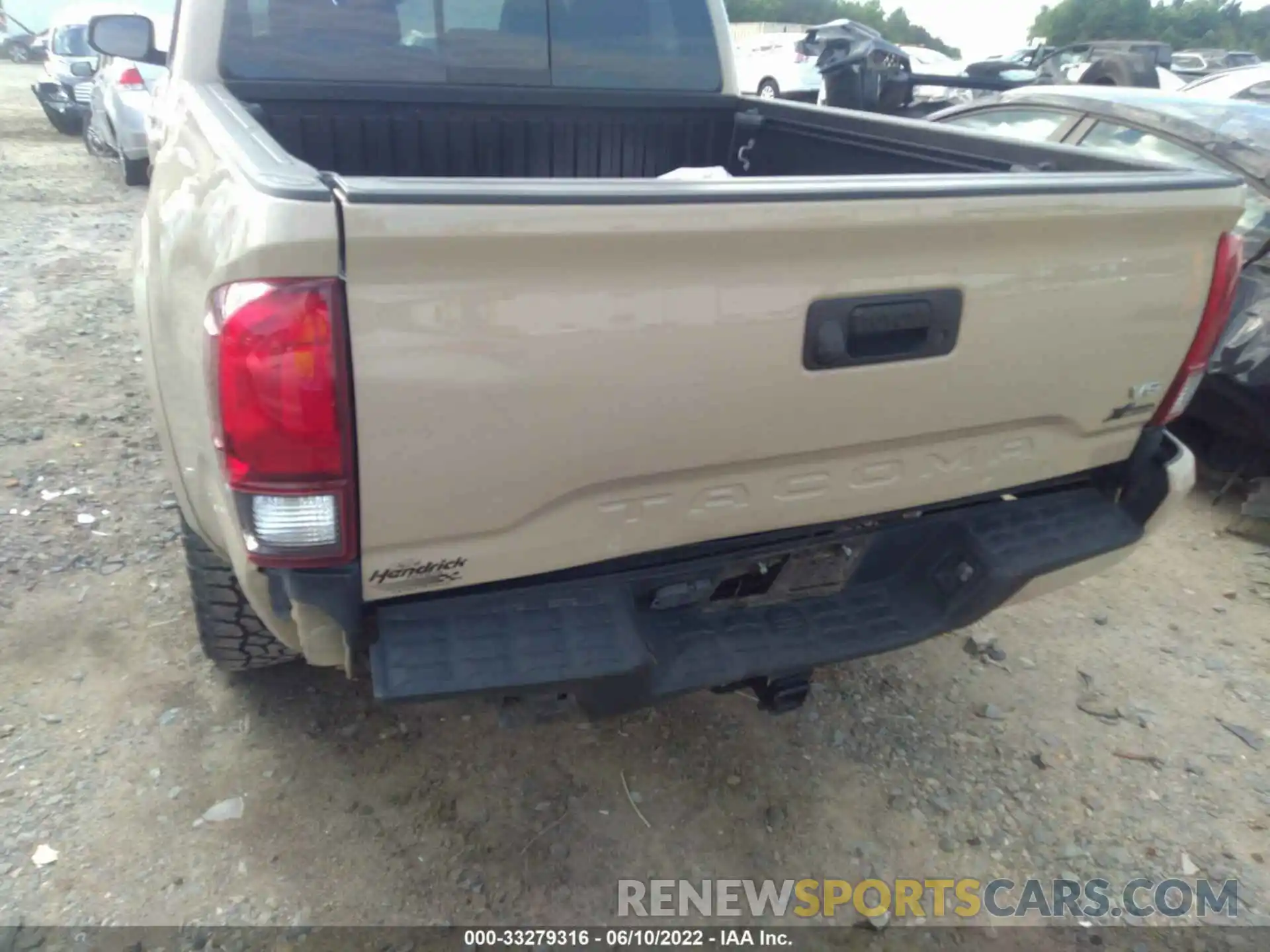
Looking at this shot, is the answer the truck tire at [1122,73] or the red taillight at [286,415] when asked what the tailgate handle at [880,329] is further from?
the truck tire at [1122,73]

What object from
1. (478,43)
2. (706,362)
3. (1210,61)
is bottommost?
(1210,61)

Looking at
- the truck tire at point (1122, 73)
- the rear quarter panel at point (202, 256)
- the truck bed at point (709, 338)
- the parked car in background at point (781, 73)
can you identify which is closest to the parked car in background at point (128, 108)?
the rear quarter panel at point (202, 256)

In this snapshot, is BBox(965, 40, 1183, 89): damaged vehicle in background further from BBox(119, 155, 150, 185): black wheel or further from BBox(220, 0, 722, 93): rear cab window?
BBox(119, 155, 150, 185): black wheel

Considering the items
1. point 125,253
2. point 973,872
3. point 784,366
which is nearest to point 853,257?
point 784,366

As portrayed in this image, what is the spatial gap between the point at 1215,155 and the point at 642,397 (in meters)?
3.84

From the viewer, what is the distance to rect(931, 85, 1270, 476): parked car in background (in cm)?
397

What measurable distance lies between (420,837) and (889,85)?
9.61 m

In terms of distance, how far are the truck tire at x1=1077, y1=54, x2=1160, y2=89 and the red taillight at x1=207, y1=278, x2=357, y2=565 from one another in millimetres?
11355

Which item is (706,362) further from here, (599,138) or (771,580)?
(599,138)

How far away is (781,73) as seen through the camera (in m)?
17.5

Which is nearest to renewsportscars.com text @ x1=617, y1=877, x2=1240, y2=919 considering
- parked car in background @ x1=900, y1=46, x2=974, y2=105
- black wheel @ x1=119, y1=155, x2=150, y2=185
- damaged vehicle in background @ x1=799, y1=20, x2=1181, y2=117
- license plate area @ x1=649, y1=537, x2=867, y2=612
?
license plate area @ x1=649, y1=537, x2=867, y2=612

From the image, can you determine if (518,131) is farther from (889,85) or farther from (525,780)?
(889,85)

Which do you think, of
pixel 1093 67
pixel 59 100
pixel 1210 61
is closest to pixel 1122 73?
pixel 1093 67

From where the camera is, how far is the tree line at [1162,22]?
52.2m
